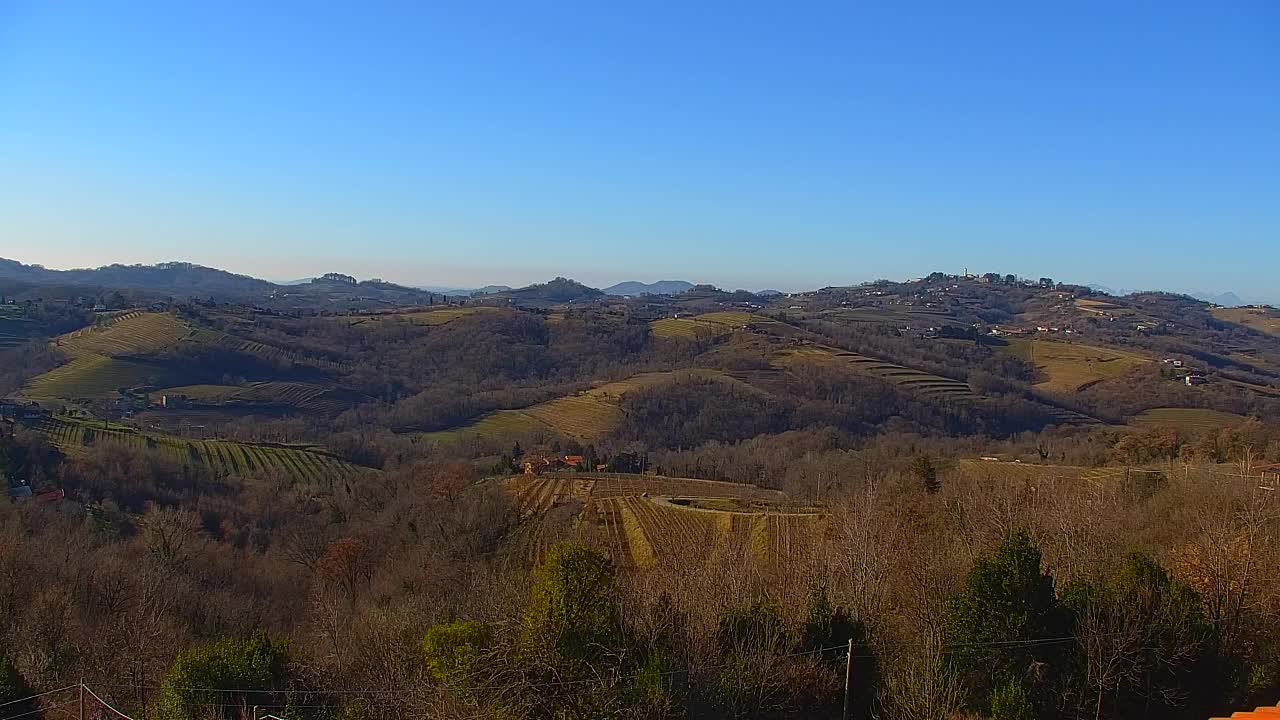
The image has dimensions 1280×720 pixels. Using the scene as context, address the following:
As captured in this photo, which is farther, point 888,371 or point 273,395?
point 888,371

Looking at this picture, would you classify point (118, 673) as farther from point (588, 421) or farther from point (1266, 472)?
point (588, 421)

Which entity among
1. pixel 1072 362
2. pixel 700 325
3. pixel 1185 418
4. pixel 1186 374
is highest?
pixel 700 325

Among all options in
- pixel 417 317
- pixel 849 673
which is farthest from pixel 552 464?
pixel 417 317

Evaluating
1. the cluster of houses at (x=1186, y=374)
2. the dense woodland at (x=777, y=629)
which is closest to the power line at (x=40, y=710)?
the dense woodland at (x=777, y=629)

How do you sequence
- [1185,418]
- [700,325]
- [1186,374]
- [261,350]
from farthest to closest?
[700,325], [261,350], [1186,374], [1185,418]

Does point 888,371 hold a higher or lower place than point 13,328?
lower

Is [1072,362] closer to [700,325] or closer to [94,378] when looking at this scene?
[700,325]

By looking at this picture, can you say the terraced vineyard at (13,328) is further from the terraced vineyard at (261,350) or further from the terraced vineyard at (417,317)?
the terraced vineyard at (417,317)

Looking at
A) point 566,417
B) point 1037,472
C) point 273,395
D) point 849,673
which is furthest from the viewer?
point 273,395
